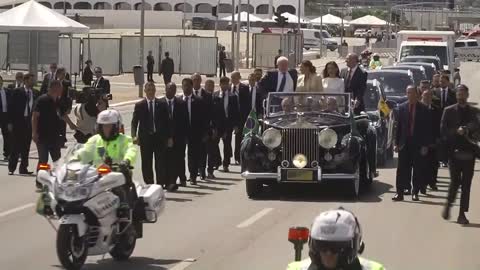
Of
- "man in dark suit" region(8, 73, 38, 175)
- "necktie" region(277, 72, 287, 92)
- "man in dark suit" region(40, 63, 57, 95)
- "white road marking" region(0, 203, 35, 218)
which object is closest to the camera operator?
"man in dark suit" region(8, 73, 38, 175)

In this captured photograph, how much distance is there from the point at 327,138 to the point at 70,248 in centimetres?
651

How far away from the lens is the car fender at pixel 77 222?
1027 cm

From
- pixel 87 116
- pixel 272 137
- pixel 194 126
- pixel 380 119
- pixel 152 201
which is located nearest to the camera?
pixel 152 201

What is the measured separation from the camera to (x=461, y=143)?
46.0 feet

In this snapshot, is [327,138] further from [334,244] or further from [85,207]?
[334,244]

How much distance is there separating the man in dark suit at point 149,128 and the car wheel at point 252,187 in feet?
4.63

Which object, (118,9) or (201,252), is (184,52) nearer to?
(201,252)

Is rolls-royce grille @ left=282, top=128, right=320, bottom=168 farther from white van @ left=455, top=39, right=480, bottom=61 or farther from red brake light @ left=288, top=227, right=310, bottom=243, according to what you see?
white van @ left=455, top=39, right=480, bottom=61

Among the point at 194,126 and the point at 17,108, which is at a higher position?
the point at 17,108

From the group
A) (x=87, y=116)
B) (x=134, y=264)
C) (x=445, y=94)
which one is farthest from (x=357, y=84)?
(x=134, y=264)

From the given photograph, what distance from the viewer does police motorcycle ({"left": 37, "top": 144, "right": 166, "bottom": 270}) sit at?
33.9ft

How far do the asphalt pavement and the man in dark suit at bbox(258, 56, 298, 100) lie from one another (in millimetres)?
1845

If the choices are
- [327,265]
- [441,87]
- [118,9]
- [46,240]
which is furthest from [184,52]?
[118,9]

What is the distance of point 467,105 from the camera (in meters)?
14.4
